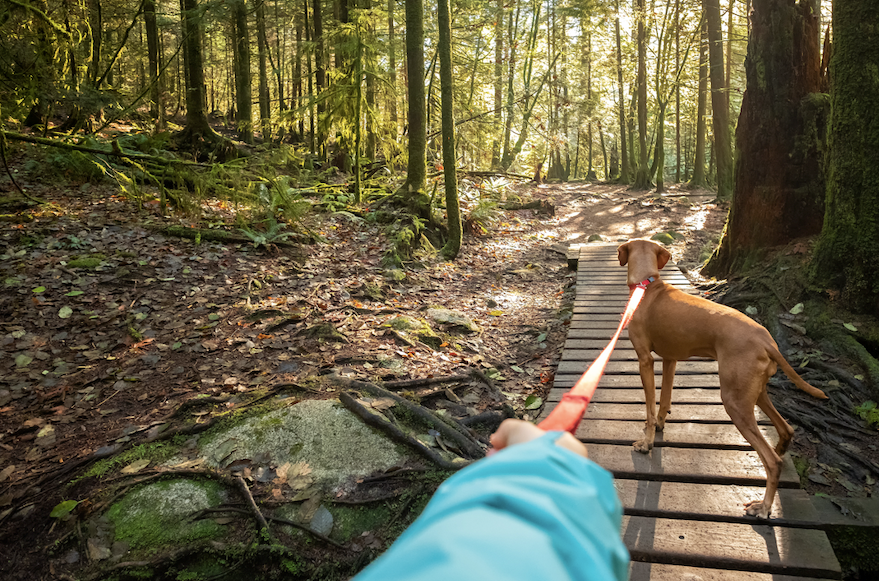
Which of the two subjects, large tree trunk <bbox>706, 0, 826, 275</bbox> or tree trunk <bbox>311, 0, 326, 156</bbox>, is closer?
large tree trunk <bbox>706, 0, 826, 275</bbox>

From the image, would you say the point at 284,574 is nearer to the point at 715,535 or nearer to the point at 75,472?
the point at 75,472

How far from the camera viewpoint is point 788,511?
9.55ft

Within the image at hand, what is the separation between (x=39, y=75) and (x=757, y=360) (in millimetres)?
7166

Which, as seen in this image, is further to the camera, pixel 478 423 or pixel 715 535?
pixel 478 423

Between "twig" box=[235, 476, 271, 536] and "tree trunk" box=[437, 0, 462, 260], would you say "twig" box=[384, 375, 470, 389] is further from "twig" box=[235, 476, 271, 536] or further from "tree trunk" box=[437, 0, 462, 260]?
"tree trunk" box=[437, 0, 462, 260]

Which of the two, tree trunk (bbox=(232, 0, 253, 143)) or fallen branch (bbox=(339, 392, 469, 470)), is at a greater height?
tree trunk (bbox=(232, 0, 253, 143))

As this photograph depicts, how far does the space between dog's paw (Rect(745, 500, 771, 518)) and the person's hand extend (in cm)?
272

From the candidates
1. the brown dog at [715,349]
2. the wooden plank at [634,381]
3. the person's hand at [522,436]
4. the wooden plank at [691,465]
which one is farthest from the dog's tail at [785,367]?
the person's hand at [522,436]

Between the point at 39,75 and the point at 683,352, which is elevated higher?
the point at 39,75

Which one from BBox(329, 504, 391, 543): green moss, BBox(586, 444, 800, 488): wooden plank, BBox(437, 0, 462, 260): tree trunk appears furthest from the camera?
BBox(437, 0, 462, 260): tree trunk

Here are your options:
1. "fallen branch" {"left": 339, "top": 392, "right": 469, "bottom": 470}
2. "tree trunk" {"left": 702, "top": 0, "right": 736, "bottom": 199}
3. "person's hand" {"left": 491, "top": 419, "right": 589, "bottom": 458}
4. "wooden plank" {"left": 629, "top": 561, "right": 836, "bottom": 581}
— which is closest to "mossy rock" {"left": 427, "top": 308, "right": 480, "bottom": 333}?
"fallen branch" {"left": 339, "top": 392, "right": 469, "bottom": 470}

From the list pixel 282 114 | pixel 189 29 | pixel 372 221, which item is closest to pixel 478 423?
pixel 372 221

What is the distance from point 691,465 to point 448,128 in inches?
336

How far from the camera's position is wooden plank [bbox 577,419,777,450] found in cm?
363
